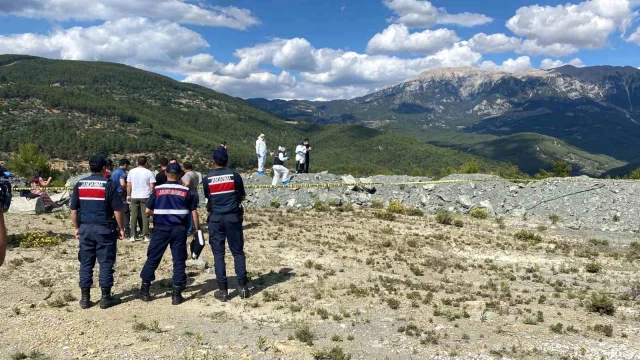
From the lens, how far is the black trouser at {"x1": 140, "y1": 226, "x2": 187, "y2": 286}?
765 centimetres

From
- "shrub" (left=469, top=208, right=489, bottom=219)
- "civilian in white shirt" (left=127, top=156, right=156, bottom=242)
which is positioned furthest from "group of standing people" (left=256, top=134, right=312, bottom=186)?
"shrub" (left=469, top=208, right=489, bottom=219)

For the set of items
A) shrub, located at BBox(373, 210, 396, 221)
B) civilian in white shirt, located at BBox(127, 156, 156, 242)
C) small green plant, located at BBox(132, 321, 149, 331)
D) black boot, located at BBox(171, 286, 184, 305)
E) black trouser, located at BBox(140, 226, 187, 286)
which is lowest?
shrub, located at BBox(373, 210, 396, 221)

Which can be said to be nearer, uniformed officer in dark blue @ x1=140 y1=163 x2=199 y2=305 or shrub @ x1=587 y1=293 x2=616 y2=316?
uniformed officer in dark blue @ x1=140 y1=163 x2=199 y2=305

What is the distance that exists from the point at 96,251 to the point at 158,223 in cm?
113

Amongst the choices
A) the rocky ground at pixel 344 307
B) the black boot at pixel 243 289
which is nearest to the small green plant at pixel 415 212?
the rocky ground at pixel 344 307

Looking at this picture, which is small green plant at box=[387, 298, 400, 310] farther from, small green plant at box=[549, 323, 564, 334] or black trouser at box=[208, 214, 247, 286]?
black trouser at box=[208, 214, 247, 286]

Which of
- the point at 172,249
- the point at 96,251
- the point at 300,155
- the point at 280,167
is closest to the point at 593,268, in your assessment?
the point at 172,249

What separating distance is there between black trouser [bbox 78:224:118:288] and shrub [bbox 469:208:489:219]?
1802cm

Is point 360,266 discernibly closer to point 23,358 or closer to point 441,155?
point 23,358

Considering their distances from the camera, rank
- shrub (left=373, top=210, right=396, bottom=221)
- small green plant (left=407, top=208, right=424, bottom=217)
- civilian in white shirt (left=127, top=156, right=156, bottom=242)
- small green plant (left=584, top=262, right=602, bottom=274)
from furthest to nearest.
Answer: small green plant (left=407, top=208, right=424, bottom=217)
shrub (left=373, top=210, right=396, bottom=221)
small green plant (left=584, top=262, right=602, bottom=274)
civilian in white shirt (left=127, top=156, right=156, bottom=242)

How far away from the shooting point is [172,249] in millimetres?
7715

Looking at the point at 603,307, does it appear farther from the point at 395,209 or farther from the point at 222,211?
the point at 395,209

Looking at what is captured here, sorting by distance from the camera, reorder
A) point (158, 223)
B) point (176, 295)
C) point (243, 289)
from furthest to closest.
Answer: point (243, 289)
point (176, 295)
point (158, 223)

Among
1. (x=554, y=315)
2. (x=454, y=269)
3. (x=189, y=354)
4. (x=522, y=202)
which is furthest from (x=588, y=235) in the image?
(x=189, y=354)
